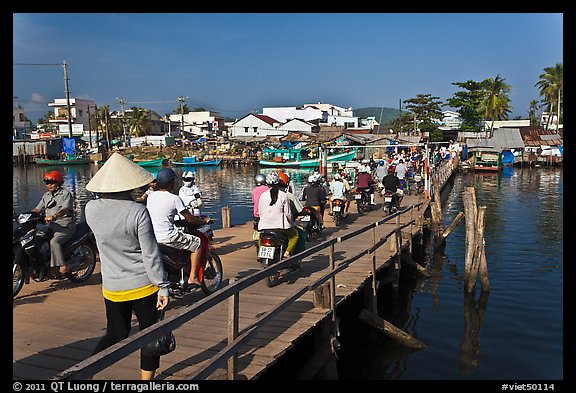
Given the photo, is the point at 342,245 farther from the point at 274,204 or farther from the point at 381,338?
the point at 274,204

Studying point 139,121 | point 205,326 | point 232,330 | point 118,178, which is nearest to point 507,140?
point 205,326

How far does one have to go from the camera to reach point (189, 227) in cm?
684

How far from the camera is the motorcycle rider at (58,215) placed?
715cm

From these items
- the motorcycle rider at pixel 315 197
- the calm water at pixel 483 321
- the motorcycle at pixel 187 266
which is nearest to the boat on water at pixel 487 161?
the calm water at pixel 483 321

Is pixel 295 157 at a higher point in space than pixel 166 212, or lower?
higher

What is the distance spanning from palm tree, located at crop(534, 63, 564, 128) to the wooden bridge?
66.2 meters

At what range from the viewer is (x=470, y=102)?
64875mm

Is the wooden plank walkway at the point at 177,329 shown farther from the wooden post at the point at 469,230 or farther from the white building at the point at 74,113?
the white building at the point at 74,113

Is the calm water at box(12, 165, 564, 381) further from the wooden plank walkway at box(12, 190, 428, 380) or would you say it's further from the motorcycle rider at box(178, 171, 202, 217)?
the motorcycle rider at box(178, 171, 202, 217)

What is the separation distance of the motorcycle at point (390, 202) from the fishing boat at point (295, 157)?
118 feet

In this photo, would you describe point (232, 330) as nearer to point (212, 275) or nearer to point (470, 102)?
point (212, 275)

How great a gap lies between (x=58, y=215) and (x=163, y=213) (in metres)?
2.16

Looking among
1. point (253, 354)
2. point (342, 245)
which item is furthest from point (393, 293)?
point (253, 354)
